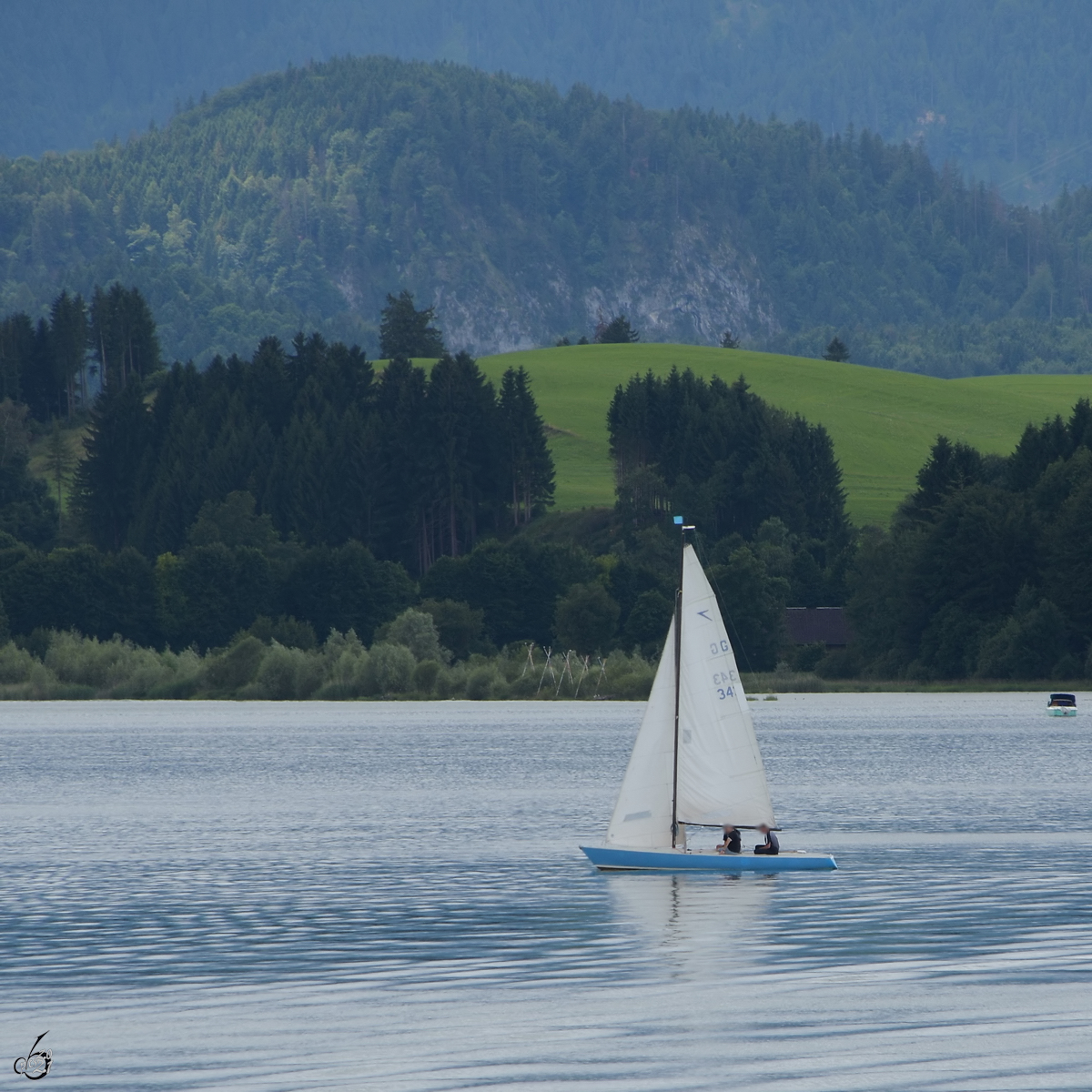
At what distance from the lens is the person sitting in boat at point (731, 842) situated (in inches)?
1844

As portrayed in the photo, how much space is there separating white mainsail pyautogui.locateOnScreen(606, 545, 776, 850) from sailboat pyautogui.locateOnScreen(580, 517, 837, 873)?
0.02 m

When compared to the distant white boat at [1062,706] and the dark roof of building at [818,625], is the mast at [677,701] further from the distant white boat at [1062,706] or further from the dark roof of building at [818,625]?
the dark roof of building at [818,625]

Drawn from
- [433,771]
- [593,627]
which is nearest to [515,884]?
[433,771]

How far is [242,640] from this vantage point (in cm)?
16075

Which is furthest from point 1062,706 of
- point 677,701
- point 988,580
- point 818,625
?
point 677,701

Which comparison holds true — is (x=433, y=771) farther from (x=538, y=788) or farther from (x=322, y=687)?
(x=322, y=687)

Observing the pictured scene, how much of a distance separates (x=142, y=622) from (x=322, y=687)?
121 ft

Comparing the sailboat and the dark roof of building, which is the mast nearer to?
the sailboat

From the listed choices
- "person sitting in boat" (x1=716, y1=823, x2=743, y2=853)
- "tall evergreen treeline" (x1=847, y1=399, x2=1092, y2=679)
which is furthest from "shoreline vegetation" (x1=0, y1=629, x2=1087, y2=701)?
"person sitting in boat" (x1=716, y1=823, x2=743, y2=853)

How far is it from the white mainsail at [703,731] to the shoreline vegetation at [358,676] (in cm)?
10358

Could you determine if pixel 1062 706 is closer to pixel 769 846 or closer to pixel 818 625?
pixel 818 625

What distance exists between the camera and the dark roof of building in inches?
7402
